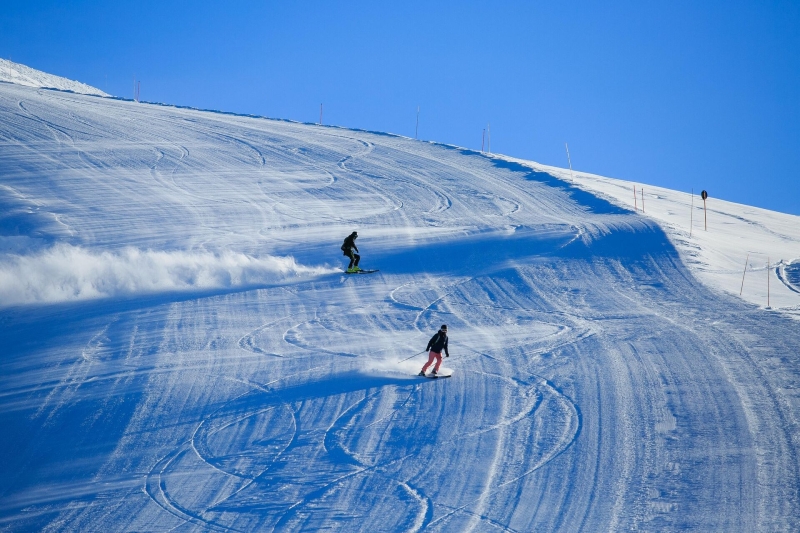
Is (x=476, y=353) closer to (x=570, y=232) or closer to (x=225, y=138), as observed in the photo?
(x=570, y=232)

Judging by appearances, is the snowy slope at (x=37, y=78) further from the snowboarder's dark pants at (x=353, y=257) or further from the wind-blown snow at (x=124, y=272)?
the snowboarder's dark pants at (x=353, y=257)

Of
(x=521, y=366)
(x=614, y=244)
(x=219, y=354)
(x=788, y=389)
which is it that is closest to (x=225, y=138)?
(x=614, y=244)

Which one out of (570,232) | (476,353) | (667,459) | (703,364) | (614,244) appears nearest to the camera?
(667,459)

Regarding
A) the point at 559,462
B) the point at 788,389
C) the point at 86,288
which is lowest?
the point at 559,462

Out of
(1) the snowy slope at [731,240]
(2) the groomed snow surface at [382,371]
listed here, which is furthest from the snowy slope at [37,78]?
(1) the snowy slope at [731,240]

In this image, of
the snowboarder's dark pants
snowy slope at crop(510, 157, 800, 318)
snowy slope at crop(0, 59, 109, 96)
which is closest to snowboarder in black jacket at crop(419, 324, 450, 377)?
the snowboarder's dark pants

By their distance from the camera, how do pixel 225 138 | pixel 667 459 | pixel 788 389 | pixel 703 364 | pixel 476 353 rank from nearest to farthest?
pixel 667 459, pixel 788 389, pixel 703 364, pixel 476 353, pixel 225 138

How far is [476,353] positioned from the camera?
13.6 metres

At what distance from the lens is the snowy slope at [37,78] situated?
173 ft

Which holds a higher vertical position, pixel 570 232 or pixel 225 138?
pixel 225 138

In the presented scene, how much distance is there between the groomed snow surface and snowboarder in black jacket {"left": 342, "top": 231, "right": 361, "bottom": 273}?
0.40 metres

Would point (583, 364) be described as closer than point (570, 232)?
Yes

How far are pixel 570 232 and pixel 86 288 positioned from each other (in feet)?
41.4

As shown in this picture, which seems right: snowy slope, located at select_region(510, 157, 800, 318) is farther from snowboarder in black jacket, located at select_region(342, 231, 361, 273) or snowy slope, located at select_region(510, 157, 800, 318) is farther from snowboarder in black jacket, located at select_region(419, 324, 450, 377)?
snowboarder in black jacket, located at select_region(342, 231, 361, 273)
